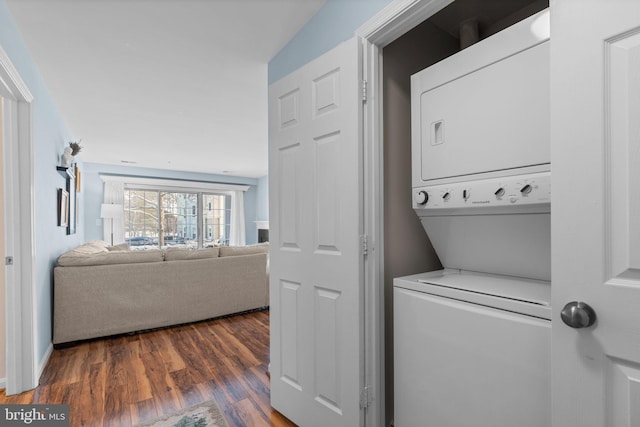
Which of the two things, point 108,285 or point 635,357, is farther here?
point 108,285

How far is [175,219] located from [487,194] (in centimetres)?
798

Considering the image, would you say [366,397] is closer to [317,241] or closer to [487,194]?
[317,241]

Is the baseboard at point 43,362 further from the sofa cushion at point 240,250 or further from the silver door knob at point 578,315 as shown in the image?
the silver door knob at point 578,315

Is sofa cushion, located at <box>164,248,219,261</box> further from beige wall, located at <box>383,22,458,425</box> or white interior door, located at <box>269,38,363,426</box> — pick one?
beige wall, located at <box>383,22,458,425</box>

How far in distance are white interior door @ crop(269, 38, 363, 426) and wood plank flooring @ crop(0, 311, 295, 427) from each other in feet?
1.17

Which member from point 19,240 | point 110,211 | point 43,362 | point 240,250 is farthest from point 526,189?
point 110,211

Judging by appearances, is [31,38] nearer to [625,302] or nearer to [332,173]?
[332,173]

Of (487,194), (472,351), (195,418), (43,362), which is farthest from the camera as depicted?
(43,362)

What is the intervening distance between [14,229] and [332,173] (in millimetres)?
2203

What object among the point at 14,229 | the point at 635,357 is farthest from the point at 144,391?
the point at 635,357

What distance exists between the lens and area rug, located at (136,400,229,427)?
1825mm

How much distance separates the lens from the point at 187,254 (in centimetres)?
362

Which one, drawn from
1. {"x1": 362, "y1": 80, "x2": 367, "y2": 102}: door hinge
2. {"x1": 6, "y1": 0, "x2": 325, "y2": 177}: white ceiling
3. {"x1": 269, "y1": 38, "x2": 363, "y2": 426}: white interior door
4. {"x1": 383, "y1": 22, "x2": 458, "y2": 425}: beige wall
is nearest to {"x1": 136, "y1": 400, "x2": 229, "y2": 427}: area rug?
{"x1": 269, "y1": 38, "x2": 363, "y2": 426}: white interior door

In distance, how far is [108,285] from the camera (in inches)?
125
